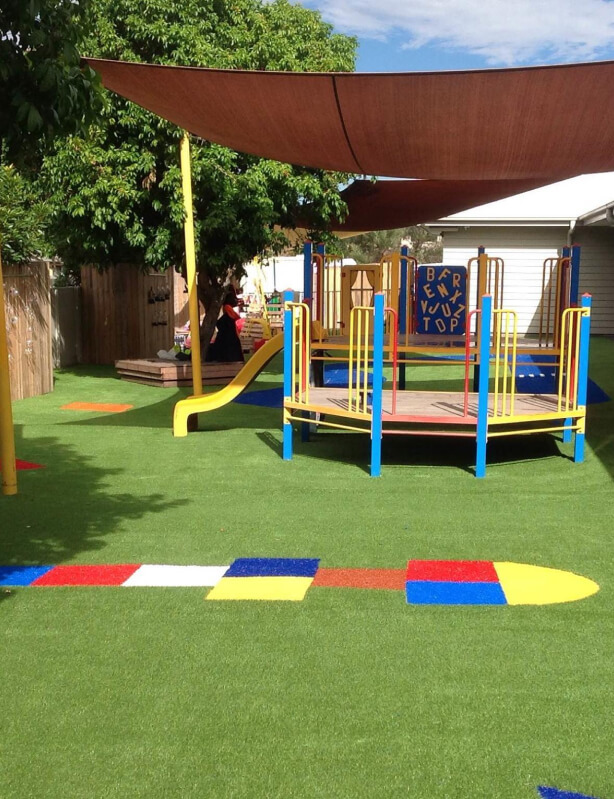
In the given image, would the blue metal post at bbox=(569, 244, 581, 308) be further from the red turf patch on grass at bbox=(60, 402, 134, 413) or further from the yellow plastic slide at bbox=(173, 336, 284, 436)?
the red turf patch on grass at bbox=(60, 402, 134, 413)

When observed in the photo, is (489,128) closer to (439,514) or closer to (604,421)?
(439,514)

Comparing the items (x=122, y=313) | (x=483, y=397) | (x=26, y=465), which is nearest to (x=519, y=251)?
(x=122, y=313)

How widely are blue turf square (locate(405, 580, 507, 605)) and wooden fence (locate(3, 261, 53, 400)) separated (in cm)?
945

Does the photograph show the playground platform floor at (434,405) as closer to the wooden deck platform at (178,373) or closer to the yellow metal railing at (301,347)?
the yellow metal railing at (301,347)

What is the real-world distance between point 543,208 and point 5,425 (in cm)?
1911

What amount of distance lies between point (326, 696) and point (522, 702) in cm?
75

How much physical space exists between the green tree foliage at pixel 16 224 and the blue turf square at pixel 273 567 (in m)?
8.84

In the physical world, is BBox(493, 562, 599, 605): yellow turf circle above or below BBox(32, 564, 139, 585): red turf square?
above

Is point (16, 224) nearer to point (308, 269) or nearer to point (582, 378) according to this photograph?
point (308, 269)

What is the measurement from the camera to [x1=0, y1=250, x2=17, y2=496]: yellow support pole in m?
6.86

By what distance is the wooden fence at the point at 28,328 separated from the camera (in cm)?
1296

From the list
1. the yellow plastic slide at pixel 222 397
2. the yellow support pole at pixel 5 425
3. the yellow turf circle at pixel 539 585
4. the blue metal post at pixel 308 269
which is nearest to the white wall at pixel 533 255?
the blue metal post at pixel 308 269

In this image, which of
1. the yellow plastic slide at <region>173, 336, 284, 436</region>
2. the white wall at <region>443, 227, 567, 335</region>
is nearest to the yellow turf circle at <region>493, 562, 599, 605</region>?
the yellow plastic slide at <region>173, 336, 284, 436</region>

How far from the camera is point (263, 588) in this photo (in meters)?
4.80
